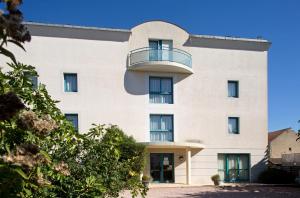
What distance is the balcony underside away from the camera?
25.8 m

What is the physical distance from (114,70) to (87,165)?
21.0 metres

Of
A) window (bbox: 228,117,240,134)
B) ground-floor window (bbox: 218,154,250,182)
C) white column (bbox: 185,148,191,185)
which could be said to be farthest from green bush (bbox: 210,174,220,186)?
window (bbox: 228,117,240,134)

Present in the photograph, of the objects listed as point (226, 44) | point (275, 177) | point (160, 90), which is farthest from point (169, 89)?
point (275, 177)

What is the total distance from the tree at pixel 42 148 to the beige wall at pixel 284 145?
40383 millimetres

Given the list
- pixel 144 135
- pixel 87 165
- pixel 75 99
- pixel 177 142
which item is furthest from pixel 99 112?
pixel 87 165

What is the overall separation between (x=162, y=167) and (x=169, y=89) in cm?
555

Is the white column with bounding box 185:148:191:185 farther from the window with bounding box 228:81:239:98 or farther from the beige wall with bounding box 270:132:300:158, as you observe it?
the beige wall with bounding box 270:132:300:158

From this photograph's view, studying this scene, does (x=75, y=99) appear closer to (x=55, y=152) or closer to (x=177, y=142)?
(x=177, y=142)

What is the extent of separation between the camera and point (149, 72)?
26.8m

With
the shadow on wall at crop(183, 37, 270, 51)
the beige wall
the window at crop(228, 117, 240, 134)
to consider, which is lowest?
the beige wall

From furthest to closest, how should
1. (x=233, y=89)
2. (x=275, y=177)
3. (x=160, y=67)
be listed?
(x=233, y=89) → (x=275, y=177) → (x=160, y=67)

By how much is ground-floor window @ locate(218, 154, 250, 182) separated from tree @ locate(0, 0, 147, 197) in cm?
2212

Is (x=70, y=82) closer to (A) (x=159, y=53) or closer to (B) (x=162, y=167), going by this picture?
(A) (x=159, y=53)

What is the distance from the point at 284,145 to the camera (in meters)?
45.2
